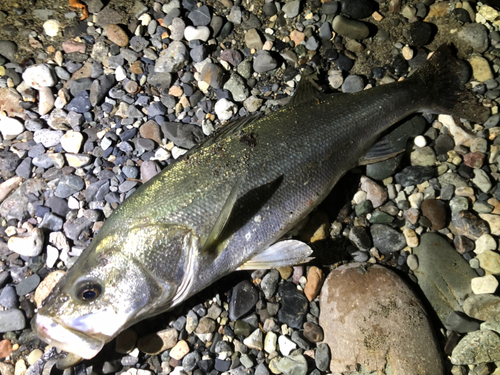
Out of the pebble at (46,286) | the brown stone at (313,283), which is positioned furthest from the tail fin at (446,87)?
the pebble at (46,286)

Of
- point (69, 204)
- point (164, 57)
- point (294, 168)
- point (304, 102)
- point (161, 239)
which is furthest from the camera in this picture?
point (164, 57)

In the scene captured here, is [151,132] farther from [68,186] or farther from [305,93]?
[305,93]

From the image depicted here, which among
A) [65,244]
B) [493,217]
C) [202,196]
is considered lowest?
[65,244]

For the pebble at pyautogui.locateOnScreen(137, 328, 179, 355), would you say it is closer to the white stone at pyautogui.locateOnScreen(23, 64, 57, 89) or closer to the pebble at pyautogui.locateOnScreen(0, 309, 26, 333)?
the pebble at pyautogui.locateOnScreen(0, 309, 26, 333)

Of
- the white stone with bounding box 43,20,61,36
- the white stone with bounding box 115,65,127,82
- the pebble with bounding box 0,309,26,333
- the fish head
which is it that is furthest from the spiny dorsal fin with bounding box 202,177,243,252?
the white stone with bounding box 43,20,61,36

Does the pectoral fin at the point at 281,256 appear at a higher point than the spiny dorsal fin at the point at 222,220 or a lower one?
lower

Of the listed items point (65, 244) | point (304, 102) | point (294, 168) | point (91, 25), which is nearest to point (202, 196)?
point (294, 168)

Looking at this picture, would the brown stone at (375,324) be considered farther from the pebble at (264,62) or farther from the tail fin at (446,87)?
the pebble at (264,62)

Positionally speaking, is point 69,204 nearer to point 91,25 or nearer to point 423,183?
point 91,25
